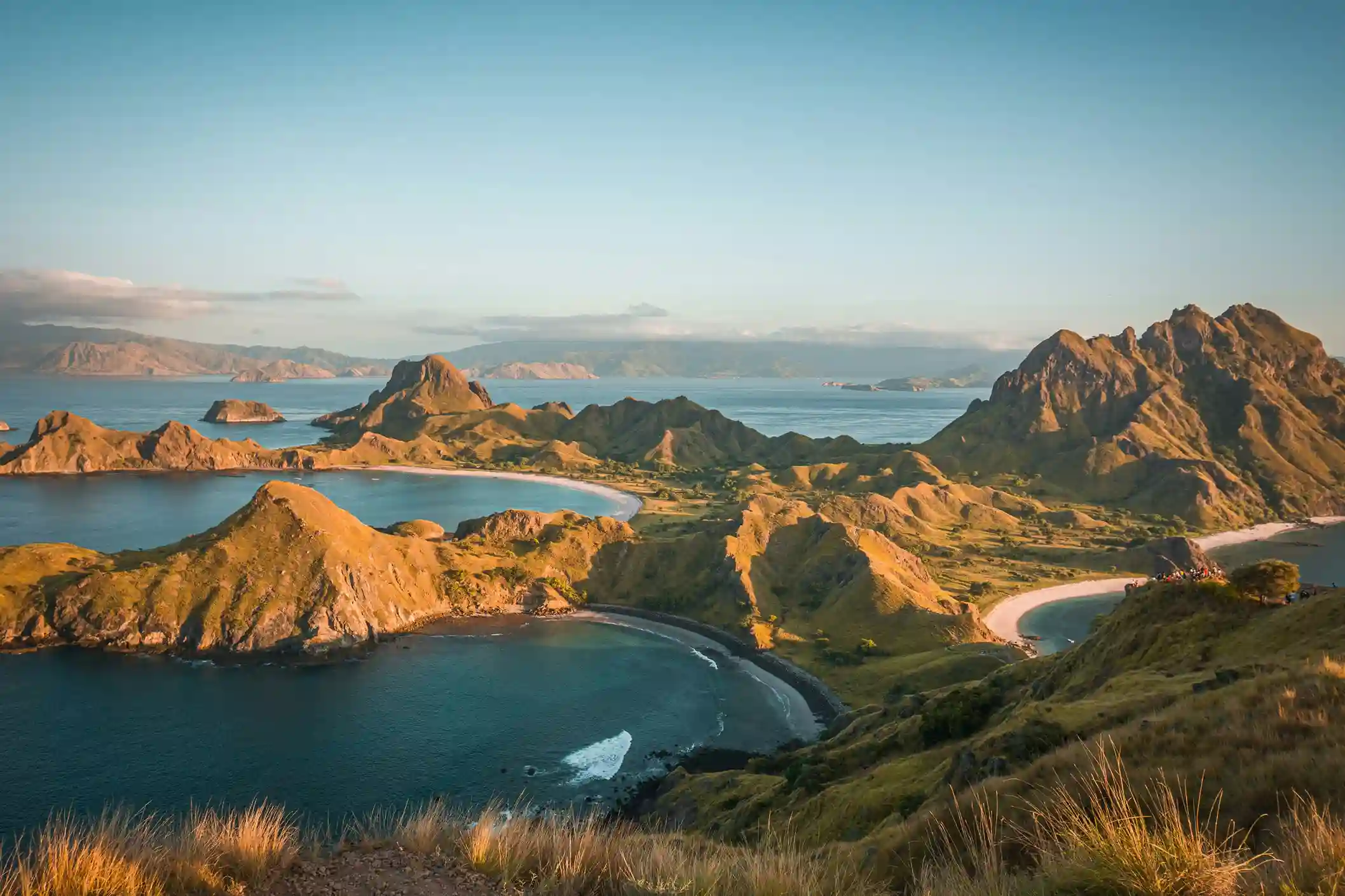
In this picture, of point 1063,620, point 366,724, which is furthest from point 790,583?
point 366,724

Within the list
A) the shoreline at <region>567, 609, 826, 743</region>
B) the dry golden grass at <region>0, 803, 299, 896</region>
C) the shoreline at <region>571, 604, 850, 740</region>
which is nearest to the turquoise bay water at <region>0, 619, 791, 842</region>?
the shoreline at <region>567, 609, 826, 743</region>

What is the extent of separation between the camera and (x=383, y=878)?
13.1 metres

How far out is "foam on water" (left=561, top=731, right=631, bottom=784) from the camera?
230ft

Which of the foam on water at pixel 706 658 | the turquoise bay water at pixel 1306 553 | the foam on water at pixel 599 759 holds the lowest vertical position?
the foam on water at pixel 706 658

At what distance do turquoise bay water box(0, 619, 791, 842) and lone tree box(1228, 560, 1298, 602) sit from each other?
4949 cm

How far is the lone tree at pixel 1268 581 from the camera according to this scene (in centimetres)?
3934

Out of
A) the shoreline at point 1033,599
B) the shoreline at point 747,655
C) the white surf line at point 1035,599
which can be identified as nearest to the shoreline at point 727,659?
the shoreline at point 747,655

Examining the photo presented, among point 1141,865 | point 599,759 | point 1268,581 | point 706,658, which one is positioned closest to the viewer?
point 1141,865

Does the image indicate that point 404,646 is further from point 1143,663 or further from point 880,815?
point 1143,663

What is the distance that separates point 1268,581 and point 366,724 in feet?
258

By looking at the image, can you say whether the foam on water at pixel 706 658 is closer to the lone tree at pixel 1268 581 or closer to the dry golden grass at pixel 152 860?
the lone tree at pixel 1268 581

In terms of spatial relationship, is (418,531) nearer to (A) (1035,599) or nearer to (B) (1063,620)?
(A) (1035,599)

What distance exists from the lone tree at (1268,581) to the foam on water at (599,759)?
53.8m

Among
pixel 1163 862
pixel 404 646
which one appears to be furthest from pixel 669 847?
pixel 404 646
